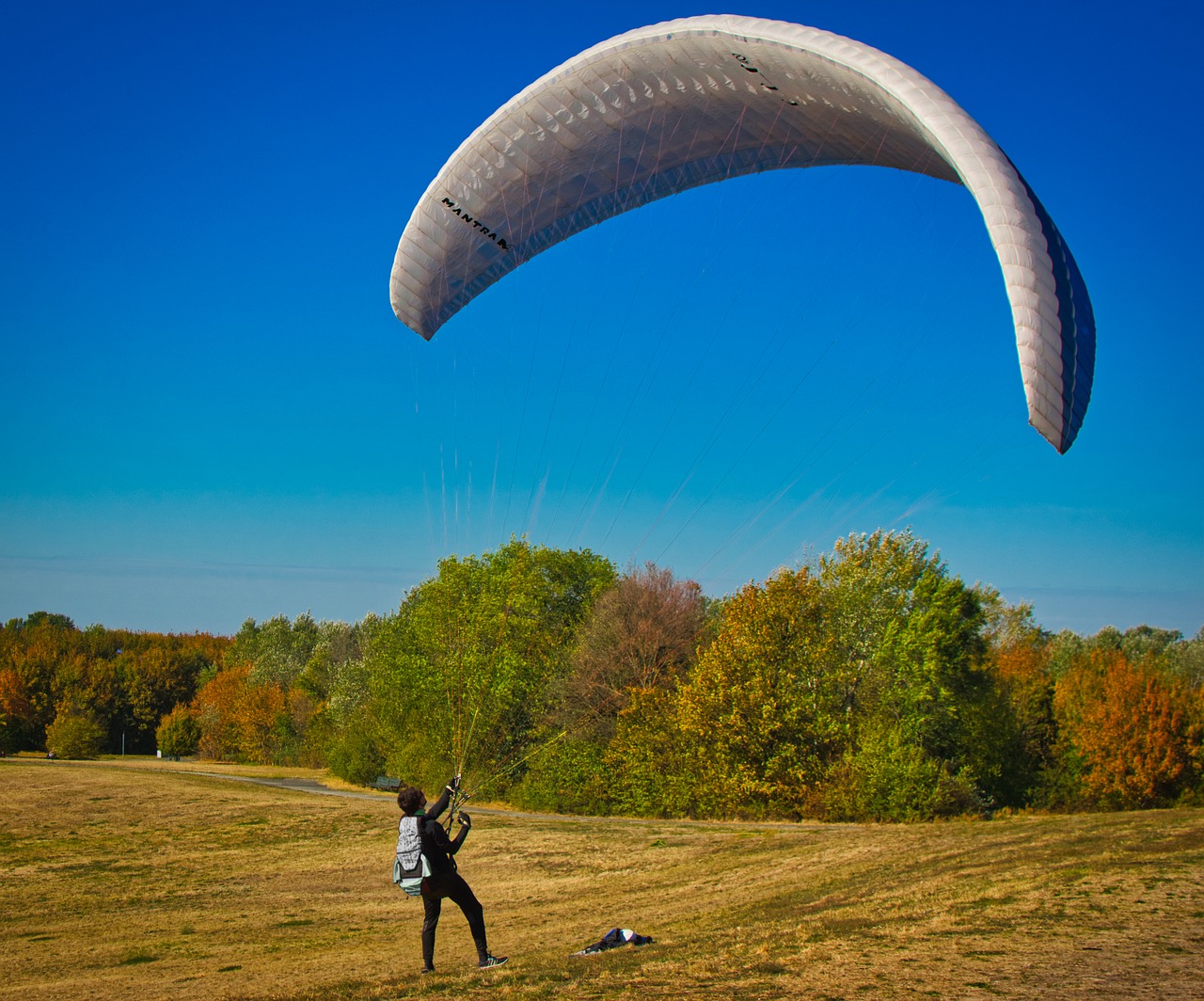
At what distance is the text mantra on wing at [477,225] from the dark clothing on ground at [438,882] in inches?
300

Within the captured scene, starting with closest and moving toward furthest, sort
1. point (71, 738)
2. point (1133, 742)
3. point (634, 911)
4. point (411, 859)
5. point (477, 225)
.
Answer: point (411, 859), point (634, 911), point (477, 225), point (1133, 742), point (71, 738)

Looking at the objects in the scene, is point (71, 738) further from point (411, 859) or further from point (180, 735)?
point (411, 859)

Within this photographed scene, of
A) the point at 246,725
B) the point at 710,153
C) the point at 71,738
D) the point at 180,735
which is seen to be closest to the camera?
the point at 710,153

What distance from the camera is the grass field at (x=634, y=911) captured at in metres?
6.22

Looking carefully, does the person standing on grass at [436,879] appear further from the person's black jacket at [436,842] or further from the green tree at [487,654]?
the green tree at [487,654]

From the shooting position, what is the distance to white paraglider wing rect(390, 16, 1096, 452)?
818cm

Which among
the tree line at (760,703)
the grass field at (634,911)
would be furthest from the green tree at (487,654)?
the grass field at (634,911)

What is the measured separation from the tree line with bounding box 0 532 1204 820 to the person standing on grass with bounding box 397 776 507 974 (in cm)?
1114

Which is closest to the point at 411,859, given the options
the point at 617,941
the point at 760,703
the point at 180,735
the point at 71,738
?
the point at 617,941

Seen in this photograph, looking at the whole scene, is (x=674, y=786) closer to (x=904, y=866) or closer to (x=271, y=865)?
(x=271, y=865)

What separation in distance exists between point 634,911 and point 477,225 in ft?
27.9

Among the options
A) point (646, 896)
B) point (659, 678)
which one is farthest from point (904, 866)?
point (659, 678)

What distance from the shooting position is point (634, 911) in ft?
36.2

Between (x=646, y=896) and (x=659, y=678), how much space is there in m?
21.6
